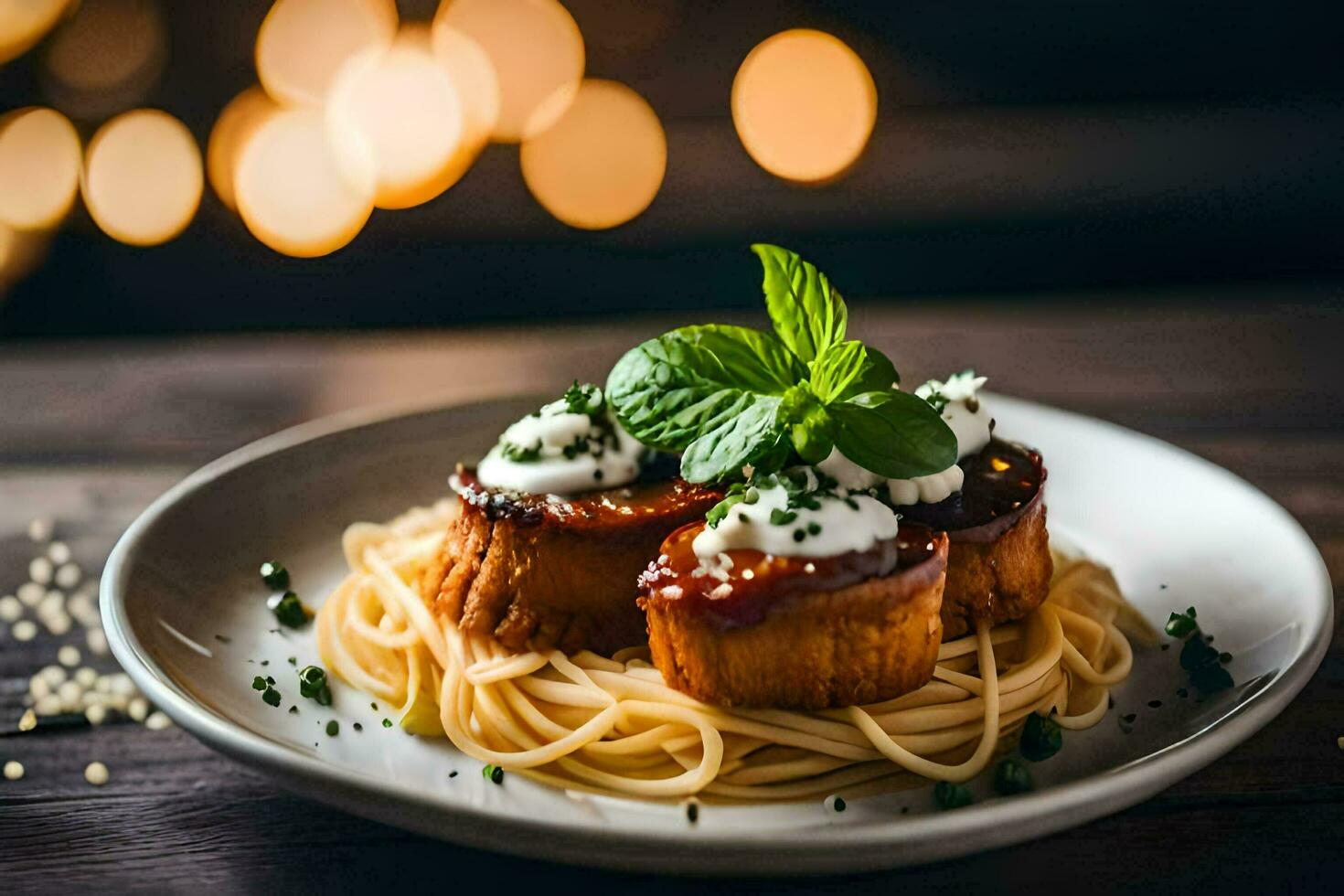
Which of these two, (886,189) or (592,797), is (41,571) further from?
(886,189)

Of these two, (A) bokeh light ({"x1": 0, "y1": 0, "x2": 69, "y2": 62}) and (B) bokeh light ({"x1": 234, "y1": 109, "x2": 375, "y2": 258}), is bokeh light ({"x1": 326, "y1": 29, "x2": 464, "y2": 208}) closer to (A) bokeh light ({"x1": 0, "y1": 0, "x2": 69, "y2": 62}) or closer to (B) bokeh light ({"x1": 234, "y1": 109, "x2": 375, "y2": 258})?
(B) bokeh light ({"x1": 234, "y1": 109, "x2": 375, "y2": 258})

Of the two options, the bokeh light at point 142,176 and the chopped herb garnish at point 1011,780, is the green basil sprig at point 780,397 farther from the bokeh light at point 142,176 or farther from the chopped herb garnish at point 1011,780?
the bokeh light at point 142,176

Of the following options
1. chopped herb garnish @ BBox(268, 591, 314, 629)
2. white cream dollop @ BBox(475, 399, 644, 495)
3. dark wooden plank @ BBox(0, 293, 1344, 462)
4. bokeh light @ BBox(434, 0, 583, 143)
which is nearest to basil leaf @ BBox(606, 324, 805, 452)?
white cream dollop @ BBox(475, 399, 644, 495)

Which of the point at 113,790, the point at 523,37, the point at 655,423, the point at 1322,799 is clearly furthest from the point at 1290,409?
the point at 523,37

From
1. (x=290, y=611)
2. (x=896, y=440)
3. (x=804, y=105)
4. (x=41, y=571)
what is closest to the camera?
(x=896, y=440)

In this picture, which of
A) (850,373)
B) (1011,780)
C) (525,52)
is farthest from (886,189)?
(1011,780)

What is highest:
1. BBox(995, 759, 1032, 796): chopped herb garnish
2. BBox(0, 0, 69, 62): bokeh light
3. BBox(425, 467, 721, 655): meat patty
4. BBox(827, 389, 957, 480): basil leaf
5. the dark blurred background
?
BBox(0, 0, 69, 62): bokeh light
